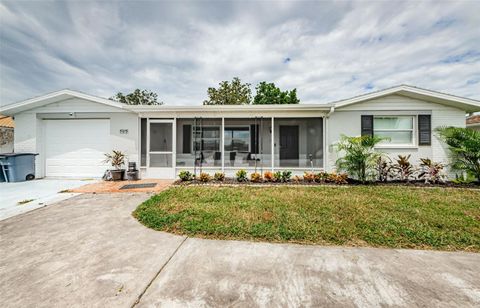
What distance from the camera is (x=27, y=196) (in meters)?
5.52

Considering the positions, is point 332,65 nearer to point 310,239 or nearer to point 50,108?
point 310,239

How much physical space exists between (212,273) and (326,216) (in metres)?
2.62

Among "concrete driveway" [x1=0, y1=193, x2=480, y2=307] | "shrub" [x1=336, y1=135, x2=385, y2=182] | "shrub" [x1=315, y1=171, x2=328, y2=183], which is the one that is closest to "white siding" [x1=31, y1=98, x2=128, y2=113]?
"concrete driveway" [x1=0, y1=193, x2=480, y2=307]

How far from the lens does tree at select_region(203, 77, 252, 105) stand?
22438 mm

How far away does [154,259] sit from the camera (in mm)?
2504

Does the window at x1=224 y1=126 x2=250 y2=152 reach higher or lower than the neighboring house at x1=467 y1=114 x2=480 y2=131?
lower

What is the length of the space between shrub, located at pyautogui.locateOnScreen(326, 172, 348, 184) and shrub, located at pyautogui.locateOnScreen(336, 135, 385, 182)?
1.39 ft

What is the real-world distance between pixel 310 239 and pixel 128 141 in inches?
314

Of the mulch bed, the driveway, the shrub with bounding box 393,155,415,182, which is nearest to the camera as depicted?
the driveway

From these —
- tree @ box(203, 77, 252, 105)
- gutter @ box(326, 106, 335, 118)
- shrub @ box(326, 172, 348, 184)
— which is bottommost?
shrub @ box(326, 172, 348, 184)

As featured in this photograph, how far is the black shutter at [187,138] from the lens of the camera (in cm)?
897

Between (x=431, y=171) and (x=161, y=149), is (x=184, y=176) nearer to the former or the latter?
(x=161, y=149)

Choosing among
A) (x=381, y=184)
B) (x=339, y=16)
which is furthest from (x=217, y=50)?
(x=381, y=184)

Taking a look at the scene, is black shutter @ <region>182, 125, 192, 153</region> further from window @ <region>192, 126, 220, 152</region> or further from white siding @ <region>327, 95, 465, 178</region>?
white siding @ <region>327, 95, 465, 178</region>
